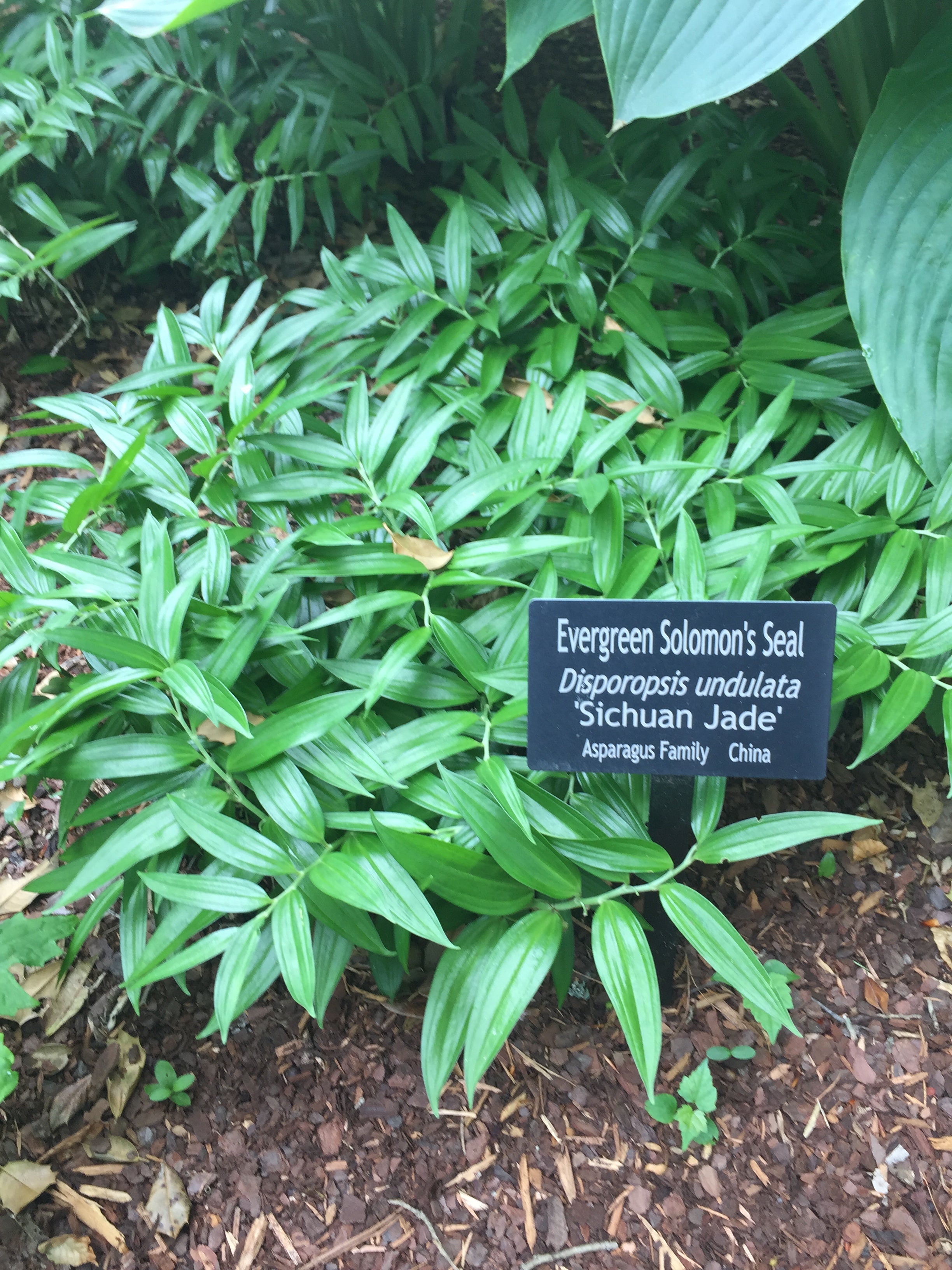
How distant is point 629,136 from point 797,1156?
1621 millimetres

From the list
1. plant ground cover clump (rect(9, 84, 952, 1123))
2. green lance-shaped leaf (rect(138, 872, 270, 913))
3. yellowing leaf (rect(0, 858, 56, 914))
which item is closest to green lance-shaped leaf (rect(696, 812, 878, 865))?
plant ground cover clump (rect(9, 84, 952, 1123))

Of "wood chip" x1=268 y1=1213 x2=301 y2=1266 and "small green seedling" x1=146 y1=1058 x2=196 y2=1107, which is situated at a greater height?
"small green seedling" x1=146 y1=1058 x2=196 y2=1107

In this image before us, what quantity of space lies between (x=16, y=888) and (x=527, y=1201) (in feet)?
2.48

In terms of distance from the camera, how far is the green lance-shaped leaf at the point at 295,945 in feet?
2.41

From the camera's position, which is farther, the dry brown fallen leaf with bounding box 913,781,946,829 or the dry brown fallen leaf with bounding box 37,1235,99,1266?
the dry brown fallen leaf with bounding box 913,781,946,829

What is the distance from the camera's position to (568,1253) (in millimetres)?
857

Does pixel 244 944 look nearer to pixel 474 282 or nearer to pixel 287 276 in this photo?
pixel 474 282

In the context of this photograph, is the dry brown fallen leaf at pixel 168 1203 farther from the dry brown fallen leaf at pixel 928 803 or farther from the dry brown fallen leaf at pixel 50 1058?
the dry brown fallen leaf at pixel 928 803

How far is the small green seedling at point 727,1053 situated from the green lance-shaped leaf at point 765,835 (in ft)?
1.08

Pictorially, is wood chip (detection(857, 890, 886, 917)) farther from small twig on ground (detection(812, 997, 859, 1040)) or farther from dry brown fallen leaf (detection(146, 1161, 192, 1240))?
dry brown fallen leaf (detection(146, 1161, 192, 1240))

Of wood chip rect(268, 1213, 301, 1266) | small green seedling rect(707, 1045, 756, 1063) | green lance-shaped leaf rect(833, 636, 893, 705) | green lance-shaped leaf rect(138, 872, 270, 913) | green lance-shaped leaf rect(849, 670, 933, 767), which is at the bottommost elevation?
wood chip rect(268, 1213, 301, 1266)

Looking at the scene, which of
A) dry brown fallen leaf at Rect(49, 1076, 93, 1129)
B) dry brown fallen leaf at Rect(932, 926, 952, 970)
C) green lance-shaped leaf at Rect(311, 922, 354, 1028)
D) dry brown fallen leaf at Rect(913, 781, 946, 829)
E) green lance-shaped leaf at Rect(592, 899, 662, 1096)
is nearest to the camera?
green lance-shaped leaf at Rect(592, 899, 662, 1096)

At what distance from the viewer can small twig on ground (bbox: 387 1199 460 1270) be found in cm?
86

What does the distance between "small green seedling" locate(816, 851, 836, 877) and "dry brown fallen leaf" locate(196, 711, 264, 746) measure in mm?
767
